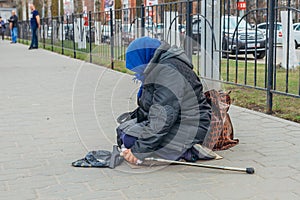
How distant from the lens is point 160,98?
3.94 metres

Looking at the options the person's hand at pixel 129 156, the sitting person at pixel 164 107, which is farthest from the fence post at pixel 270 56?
the person's hand at pixel 129 156

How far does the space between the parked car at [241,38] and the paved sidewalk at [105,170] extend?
38.3 inches

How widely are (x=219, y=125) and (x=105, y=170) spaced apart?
1091 mm

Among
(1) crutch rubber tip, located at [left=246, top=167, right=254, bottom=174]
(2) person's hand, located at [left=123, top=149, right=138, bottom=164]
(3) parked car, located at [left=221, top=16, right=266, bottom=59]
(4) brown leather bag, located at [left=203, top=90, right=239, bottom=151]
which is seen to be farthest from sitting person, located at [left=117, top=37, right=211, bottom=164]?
(3) parked car, located at [left=221, top=16, right=266, bottom=59]

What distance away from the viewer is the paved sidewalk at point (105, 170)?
3686 mm

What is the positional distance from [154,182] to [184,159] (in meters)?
0.51

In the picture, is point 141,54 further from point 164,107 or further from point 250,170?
point 250,170

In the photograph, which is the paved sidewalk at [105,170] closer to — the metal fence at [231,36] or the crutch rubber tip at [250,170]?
the crutch rubber tip at [250,170]

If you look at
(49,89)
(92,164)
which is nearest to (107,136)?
(92,164)

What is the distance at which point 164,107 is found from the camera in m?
3.93

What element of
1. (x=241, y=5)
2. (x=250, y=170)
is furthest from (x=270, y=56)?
(x=250, y=170)

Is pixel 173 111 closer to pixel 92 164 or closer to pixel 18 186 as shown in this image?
pixel 92 164

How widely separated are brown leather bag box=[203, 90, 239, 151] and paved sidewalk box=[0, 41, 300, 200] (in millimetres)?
97

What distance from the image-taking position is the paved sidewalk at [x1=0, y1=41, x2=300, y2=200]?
3.69 m
